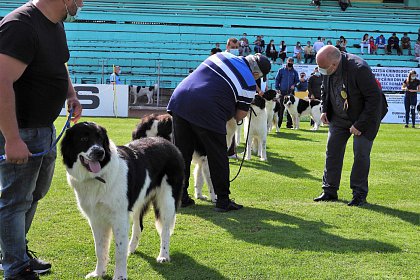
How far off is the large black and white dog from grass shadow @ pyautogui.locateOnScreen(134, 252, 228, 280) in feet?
0.33

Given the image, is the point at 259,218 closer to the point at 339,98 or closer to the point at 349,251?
the point at 349,251

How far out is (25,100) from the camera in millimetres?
3471

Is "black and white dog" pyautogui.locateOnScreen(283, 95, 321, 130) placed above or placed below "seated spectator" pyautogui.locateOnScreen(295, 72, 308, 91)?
below

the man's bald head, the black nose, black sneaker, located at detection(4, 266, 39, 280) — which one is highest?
the man's bald head

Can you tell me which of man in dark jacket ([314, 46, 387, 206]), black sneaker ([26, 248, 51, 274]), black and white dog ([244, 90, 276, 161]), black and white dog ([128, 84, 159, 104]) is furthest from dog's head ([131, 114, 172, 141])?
black and white dog ([128, 84, 159, 104])

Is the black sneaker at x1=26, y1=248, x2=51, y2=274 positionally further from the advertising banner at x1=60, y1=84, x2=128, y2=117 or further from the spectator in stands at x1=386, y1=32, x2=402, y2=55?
the spectator in stands at x1=386, y1=32, x2=402, y2=55

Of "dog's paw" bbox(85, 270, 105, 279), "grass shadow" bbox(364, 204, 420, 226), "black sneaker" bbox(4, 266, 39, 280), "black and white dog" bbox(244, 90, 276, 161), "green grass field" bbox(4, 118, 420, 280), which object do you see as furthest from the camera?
"black and white dog" bbox(244, 90, 276, 161)

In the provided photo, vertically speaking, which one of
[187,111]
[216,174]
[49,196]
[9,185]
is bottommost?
[49,196]

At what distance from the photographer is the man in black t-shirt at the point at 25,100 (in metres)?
3.19

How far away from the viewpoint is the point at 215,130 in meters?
6.08

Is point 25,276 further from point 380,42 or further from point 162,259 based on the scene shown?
point 380,42

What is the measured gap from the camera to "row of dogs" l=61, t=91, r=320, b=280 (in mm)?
3852

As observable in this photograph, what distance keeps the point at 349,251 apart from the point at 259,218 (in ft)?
4.74

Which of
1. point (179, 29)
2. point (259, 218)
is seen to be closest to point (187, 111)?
point (259, 218)
